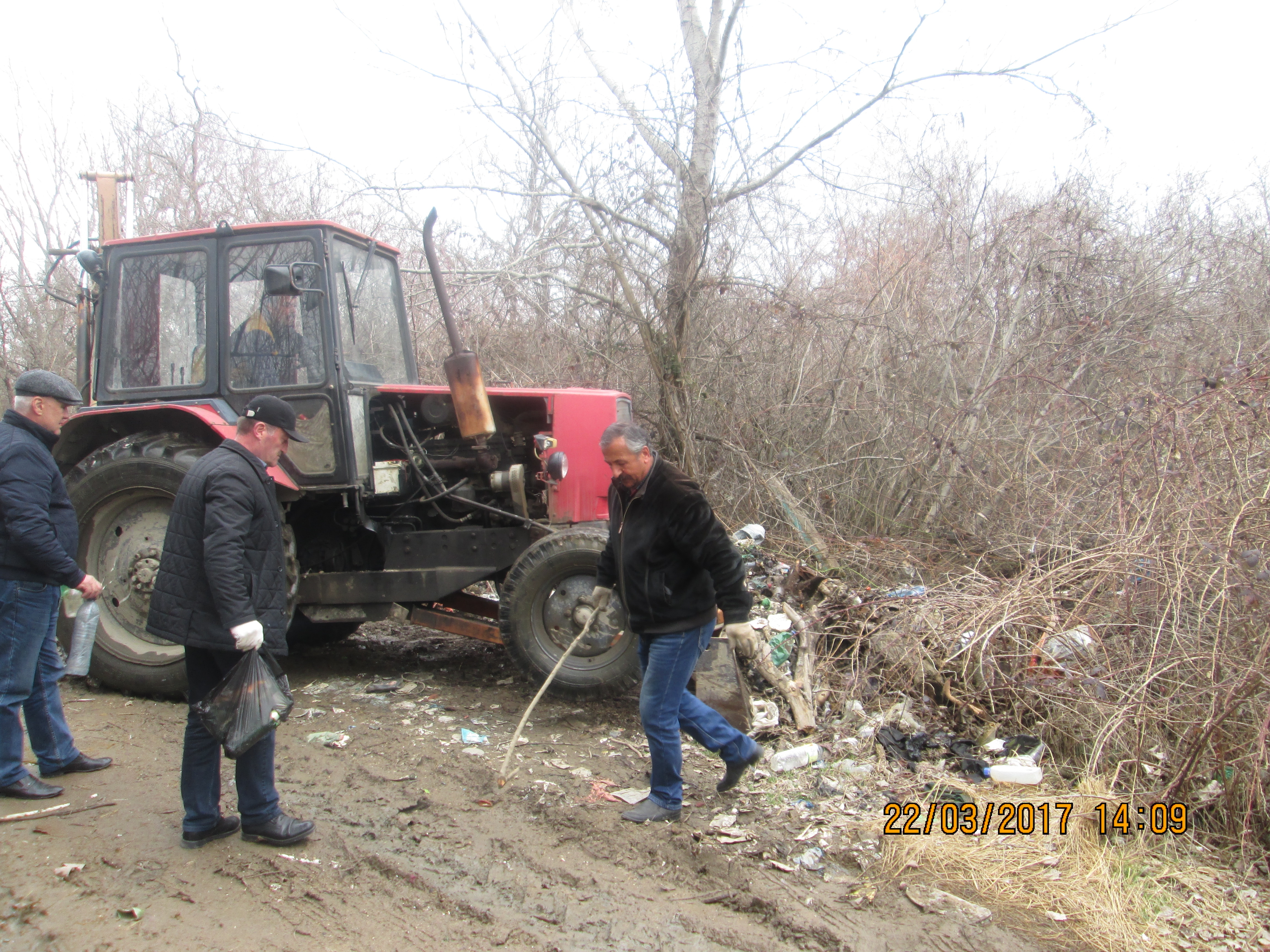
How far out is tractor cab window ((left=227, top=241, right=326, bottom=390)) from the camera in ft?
15.3

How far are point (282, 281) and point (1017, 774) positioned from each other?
4092 mm

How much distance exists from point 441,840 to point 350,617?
2017 mm

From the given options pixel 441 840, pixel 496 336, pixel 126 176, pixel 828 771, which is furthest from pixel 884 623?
pixel 496 336

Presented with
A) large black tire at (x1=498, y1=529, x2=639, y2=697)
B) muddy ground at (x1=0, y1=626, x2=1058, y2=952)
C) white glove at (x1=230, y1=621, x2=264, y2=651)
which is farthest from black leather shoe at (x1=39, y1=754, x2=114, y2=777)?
large black tire at (x1=498, y1=529, x2=639, y2=697)

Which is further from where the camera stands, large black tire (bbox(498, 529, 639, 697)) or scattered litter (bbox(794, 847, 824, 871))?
large black tire (bbox(498, 529, 639, 697))

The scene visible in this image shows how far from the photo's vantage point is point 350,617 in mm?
4855

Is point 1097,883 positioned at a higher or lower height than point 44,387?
lower

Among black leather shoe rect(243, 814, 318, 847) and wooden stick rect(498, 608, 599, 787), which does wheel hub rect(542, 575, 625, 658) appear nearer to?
wooden stick rect(498, 608, 599, 787)

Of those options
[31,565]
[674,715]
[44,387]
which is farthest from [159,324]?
[674,715]

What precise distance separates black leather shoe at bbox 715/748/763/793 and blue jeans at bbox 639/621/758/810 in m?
0.02

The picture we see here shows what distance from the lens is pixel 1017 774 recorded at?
3648 millimetres

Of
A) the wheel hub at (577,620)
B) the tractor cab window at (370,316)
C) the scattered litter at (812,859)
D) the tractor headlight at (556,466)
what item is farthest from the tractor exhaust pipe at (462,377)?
the scattered litter at (812,859)

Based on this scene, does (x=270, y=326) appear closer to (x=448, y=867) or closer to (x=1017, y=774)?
(x=448, y=867)

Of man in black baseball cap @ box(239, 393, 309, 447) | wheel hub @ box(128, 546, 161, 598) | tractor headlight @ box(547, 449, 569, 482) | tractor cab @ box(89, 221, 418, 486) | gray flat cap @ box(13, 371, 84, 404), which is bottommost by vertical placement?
wheel hub @ box(128, 546, 161, 598)
